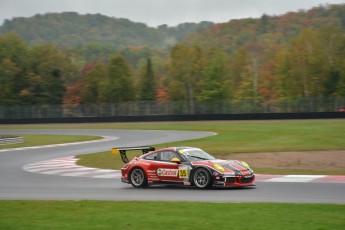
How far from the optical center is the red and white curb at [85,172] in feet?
58.4

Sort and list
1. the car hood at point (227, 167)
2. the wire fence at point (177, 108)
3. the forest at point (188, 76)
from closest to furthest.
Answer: the car hood at point (227, 167), the wire fence at point (177, 108), the forest at point (188, 76)

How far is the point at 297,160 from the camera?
24734 millimetres

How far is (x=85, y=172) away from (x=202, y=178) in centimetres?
741

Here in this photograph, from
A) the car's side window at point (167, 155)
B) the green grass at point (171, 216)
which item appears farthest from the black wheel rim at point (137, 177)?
the green grass at point (171, 216)

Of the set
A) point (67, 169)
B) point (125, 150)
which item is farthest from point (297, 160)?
point (67, 169)

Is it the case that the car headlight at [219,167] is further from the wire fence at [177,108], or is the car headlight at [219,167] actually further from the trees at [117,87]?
the trees at [117,87]

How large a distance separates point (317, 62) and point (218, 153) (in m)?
58.1

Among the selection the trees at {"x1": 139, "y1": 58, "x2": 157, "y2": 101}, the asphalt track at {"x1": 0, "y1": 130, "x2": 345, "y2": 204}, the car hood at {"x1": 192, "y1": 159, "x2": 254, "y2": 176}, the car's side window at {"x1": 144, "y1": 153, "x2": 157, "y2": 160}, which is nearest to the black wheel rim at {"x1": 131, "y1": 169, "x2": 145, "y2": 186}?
the asphalt track at {"x1": 0, "y1": 130, "x2": 345, "y2": 204}

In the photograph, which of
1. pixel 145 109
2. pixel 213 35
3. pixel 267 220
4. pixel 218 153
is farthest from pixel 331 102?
pixel 213 35

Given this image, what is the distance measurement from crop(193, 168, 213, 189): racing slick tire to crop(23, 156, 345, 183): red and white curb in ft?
8.55

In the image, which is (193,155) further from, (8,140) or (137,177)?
(8,140)

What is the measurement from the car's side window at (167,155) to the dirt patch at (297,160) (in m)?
6.68

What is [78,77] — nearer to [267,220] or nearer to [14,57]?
[14,57]

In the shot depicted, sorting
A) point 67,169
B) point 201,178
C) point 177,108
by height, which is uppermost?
point 177,108
